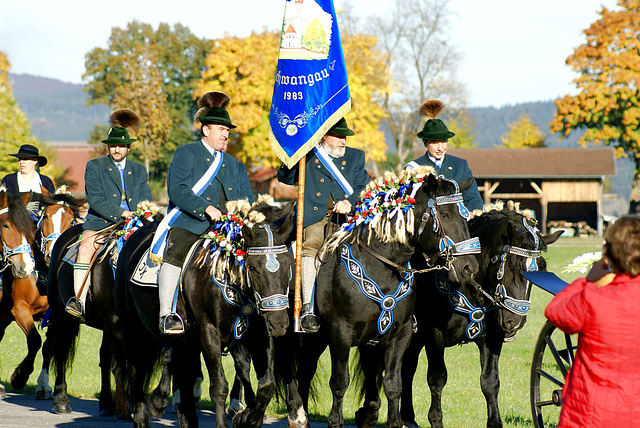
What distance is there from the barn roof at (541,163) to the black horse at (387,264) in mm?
49304

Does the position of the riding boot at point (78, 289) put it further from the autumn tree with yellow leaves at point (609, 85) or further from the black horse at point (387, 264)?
the autumn tree with yellow leaves at point (609, 85)

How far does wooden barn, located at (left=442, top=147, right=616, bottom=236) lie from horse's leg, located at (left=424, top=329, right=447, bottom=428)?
4847cm

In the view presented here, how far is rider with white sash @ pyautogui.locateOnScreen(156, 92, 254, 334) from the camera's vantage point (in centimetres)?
738

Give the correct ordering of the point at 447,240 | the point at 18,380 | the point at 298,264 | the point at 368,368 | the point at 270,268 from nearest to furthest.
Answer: the point at 270,268, the point at 447,240, the point at 298,264, the point at 368,368, the point at 18,380

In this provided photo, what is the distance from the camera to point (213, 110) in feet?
25.5

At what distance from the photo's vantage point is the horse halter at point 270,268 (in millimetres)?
6586

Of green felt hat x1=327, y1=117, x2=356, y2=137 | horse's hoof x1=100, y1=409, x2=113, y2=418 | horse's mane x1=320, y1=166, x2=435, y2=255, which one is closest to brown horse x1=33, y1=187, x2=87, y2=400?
A: horse's hoof x1=100, y1=409, x2=113, y2=418

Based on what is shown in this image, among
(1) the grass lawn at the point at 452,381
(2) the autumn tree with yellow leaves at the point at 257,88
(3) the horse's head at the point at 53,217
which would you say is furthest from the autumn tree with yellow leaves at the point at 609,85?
(3) the horse's head at the point at 53,217

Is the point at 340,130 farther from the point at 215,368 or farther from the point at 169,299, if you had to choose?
the point at 215,368

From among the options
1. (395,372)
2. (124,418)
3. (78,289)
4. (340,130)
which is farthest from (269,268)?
(78,289)

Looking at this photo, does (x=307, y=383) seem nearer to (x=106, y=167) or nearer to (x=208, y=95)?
(x=208, y=95)

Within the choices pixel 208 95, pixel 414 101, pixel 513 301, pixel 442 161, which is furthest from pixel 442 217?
pixel 414 101

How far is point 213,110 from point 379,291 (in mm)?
2402

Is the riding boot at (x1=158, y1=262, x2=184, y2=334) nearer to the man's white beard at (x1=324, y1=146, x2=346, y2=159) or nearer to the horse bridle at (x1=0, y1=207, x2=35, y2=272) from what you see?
the man's white beard at (x1=324, y1=146, x2=346, y2=159)
